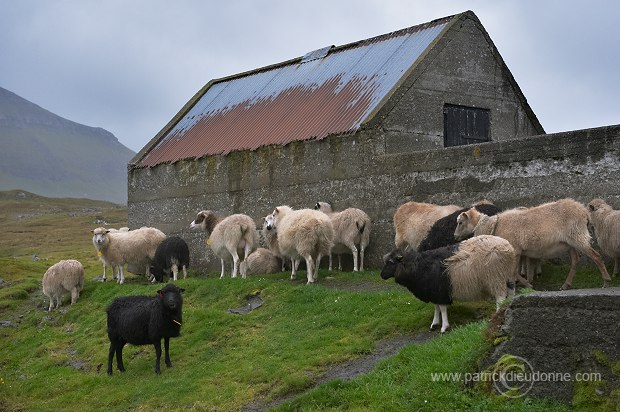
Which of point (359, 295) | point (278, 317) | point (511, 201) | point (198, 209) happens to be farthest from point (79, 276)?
point (511, 201)

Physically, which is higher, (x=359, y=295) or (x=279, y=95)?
(x=279, y=95)

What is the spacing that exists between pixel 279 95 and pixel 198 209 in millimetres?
5126

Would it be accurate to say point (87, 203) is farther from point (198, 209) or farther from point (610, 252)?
point (610, 252)

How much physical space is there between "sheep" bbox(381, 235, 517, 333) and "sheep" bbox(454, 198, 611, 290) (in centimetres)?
211

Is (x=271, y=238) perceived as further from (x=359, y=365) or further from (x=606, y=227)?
(x=359, y=365)

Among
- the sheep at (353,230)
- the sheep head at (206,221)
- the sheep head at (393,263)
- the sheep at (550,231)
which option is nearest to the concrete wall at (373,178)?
the sheep at (353,230)

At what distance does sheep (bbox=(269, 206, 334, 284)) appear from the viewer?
19406 millimetres

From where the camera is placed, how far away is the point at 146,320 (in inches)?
631

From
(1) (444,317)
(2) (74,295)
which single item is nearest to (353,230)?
(1) (444,317)

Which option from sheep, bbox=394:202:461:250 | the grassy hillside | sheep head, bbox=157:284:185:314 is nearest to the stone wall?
the grassy hillside

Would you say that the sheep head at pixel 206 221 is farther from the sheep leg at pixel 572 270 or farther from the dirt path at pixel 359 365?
the sheep leg at pixel 572 270

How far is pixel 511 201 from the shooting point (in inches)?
720

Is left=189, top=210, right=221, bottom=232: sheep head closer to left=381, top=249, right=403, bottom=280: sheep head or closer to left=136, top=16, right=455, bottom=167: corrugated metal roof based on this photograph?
left=136, top=16, right=455, bottom=167: corrugated metal roof

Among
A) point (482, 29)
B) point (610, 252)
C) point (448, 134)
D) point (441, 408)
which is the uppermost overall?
point (482, 29)
